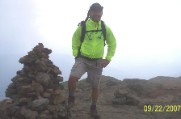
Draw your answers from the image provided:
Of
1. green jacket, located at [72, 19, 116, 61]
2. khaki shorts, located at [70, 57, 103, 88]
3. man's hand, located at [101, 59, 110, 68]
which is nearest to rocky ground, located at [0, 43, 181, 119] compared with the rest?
khaki shorts, located at [70, 57, 103, 88]

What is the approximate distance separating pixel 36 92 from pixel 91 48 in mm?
2369

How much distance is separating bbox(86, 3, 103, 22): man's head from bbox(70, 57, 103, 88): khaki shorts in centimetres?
144

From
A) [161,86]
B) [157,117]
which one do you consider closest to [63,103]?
[157,117]

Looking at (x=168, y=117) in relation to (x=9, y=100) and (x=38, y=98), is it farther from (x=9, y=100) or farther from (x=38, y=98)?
(x=9, y=100)

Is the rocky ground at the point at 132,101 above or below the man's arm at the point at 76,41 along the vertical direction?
below

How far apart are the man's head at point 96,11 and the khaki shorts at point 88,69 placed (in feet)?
4.74

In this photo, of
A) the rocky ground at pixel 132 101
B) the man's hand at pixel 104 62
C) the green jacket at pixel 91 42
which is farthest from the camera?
the rocky ground at pixel 132 101

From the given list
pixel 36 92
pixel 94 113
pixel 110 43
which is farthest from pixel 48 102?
pixel 110 43

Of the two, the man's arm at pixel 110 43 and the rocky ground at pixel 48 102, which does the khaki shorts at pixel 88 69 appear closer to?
the man's arm at pixel 110 43

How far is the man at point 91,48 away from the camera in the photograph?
11.2 m

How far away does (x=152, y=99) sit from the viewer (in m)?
17.7

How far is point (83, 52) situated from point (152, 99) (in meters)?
7.64
